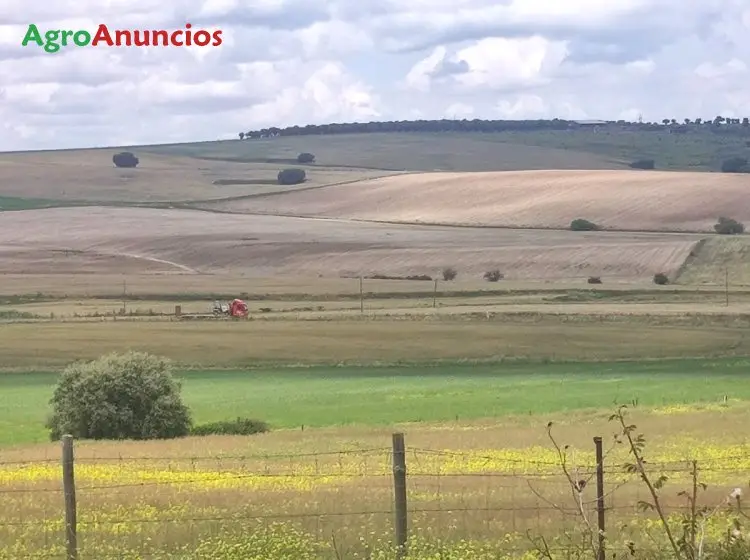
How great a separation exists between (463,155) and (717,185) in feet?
243

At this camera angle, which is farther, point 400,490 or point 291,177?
point 291,177

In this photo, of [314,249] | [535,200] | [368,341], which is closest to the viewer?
[368,341]

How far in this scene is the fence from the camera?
36.7 ft

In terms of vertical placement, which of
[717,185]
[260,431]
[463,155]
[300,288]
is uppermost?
[463,155]

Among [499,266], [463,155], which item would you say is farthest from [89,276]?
[463,155]

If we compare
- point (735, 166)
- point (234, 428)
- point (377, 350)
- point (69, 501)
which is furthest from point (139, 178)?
point (69, 501)

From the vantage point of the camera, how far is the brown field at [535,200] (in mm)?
115062

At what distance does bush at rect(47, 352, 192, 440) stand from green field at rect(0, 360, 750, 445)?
1342 mm

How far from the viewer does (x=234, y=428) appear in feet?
114

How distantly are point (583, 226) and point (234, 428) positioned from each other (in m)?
82.8

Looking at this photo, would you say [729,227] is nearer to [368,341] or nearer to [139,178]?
[368,341]

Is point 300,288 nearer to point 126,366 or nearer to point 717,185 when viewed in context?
point 126,366

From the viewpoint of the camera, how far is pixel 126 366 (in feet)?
113

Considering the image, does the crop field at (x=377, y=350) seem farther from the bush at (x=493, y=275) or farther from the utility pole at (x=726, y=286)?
the bush at (x=493, y=275)
